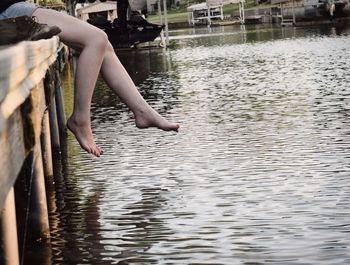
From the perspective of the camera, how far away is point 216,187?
786 centimetres

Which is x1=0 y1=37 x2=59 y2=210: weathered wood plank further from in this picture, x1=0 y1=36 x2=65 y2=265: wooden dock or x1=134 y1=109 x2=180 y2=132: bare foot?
x1=134 y1=109 x2=180 y2=132: bare foot

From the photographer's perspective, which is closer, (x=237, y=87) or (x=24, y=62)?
(x=24, y=62)

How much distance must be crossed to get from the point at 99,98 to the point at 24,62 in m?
14.1

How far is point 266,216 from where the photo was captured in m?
6.63

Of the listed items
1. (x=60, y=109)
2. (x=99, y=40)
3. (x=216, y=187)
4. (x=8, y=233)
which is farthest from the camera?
(x=60, y=109)

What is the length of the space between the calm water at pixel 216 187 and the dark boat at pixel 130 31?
87.1ft

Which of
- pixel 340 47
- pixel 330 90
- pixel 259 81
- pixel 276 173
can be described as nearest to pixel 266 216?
pixel 276 173

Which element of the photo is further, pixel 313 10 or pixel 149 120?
pixel 313 10

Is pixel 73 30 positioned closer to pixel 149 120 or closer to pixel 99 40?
pixel 99 40

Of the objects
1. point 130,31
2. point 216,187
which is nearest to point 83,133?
point 216,187

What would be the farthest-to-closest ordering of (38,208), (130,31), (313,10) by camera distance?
(313,10)
(130,31)
(38,208)

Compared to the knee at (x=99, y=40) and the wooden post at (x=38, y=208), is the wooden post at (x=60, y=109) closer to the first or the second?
the knee at (x=99, y=40)

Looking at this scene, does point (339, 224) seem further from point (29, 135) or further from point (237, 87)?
point (237, 87)

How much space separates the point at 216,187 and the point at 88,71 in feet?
5.17
